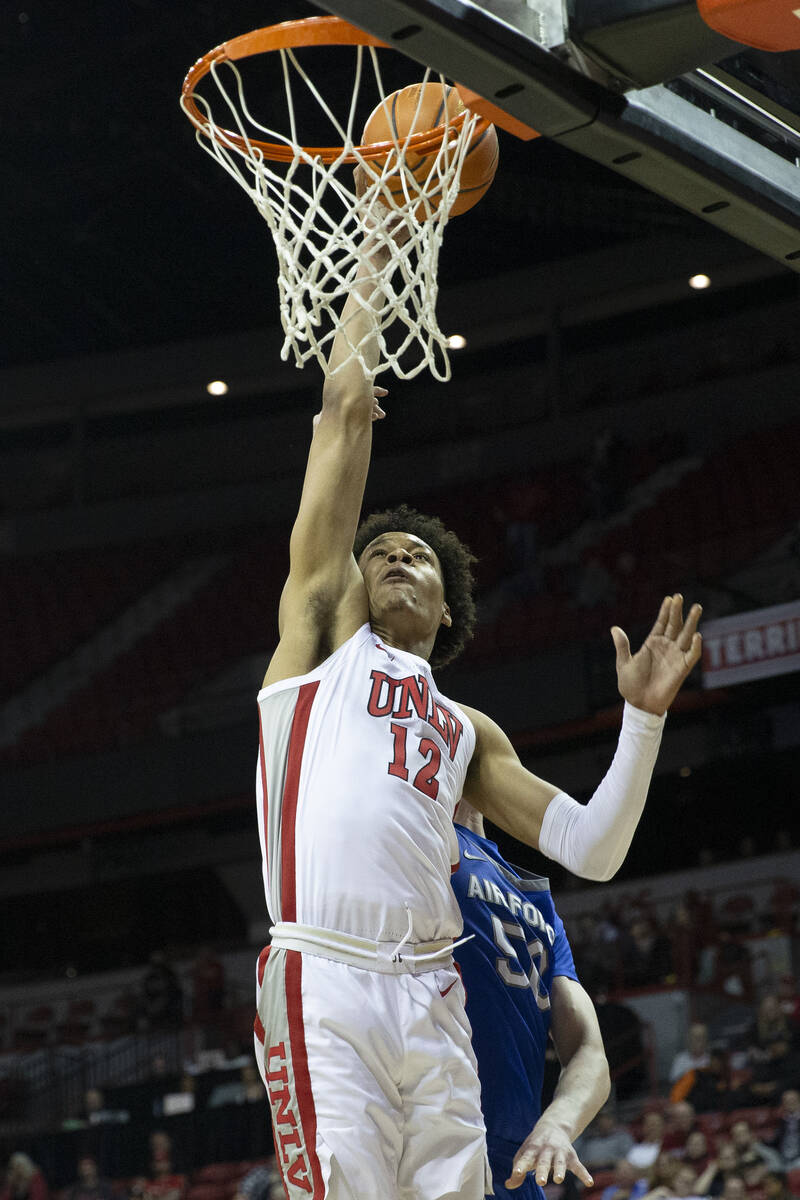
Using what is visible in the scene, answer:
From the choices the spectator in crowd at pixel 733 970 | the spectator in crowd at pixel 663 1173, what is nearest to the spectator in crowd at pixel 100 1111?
the spectator in crowd at pixel 733 970

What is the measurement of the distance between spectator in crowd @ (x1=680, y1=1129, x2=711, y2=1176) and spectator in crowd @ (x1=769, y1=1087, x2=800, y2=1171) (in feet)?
1.25

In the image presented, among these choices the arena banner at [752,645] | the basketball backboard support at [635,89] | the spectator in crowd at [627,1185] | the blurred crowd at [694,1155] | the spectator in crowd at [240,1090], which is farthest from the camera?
the arena banner at [752,645]

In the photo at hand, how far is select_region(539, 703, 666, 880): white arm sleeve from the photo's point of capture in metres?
3.20

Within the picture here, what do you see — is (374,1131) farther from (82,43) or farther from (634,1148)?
(82,43)

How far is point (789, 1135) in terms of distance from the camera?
8.61m

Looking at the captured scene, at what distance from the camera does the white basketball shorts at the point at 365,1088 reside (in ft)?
9.47

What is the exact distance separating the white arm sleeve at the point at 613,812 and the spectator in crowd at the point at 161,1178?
26.0 ft

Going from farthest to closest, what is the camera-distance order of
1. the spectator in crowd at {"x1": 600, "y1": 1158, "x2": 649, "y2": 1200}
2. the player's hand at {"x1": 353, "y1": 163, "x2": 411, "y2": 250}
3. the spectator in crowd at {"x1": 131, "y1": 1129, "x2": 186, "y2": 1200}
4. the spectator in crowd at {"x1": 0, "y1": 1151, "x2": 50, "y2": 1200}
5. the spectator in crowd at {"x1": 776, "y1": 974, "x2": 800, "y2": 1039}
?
the spectator in crowd at {"x1": 0, "y1": 1151, "x2": 50, "y2": 1200} → the spectator in crowd at {"x1": 131, "y1": 1129, "x2": 186, "y2": 1200} → the spectator in crowd at {"x1": 776, "y1": 974, "x2": 800, "y2": 1039} → the spectator in crowd at {"x1": 600, "y1": 1158, "x2": 649, "y2": 1200} → the player's hand at {"x1": 353, "y1": 163, "x2": 411, "y2": 250}

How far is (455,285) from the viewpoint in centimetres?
1730

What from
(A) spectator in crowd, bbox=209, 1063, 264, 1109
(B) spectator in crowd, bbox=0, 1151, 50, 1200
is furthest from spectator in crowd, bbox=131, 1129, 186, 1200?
(B) spectator in crowd, bbox=0, 1151, 50, 1200

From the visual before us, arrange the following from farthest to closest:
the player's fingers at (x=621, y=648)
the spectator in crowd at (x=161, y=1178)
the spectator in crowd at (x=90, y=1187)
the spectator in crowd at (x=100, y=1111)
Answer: the spectator in crowd at (x=100, y=1111) → the spectator in crowd at (x=90, y=1187) → the spectator in crowd at (x=161, y=1178) → the player's fingers at (x=621, y=648)

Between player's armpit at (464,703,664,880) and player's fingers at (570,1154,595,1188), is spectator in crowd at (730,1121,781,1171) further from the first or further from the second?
player's fingers at (570,1154,595,1188)

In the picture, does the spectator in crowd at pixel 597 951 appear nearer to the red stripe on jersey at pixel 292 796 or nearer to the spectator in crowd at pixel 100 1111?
the spectator in crowd at pixel 100 1111

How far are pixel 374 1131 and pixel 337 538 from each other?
1.20 meters
